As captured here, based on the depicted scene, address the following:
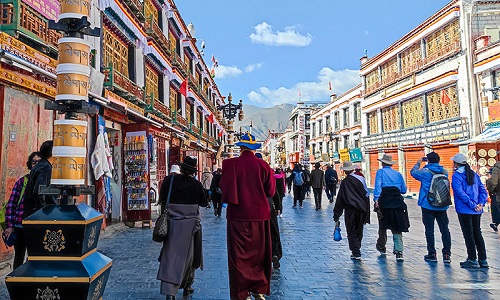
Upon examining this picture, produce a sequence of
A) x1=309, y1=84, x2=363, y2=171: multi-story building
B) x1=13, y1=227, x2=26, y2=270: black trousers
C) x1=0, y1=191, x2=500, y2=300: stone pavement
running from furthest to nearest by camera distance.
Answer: x1=309, y1=84, x2=363, y2=171: multi-story building → x1=0, y1=191, x2=500, y2=300: stone pavement → x1=13, y1=227, x2=26, y2=270: black trousers

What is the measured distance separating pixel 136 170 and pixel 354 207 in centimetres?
687

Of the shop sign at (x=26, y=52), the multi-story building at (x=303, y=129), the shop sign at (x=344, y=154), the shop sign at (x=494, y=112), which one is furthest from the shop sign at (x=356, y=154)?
the shop sign at (x=26, y=52)

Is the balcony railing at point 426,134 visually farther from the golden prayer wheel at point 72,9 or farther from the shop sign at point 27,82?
the golden prayer wheel at point 72,9

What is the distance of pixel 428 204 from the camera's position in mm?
6496

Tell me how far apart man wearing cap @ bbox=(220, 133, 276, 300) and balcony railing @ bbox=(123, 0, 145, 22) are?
417 inches

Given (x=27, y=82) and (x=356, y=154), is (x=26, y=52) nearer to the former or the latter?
(x=27, y=82)

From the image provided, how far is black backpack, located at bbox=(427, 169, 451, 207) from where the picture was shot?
626 centimetres

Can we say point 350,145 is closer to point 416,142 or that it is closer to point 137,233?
point 416,142

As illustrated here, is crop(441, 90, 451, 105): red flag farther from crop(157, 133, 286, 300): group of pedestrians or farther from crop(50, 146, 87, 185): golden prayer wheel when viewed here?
crop(50, 146, 87, 185): golden prayer wheel

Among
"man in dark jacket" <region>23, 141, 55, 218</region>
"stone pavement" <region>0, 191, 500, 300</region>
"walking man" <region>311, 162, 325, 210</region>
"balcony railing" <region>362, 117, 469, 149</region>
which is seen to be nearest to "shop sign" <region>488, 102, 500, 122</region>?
"balcony railing" <region>362, 117, 469, 149</region>

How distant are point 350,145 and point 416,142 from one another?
14.1 m

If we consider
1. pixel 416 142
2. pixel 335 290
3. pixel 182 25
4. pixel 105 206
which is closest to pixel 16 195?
pixel 335 290

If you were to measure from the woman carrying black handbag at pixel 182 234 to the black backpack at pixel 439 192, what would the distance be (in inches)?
164

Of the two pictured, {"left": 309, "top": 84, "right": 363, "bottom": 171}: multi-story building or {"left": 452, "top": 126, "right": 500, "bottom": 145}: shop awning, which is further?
{"left": 309, "top": 84, "right": 363, "bottom": 171}: multi-story building
